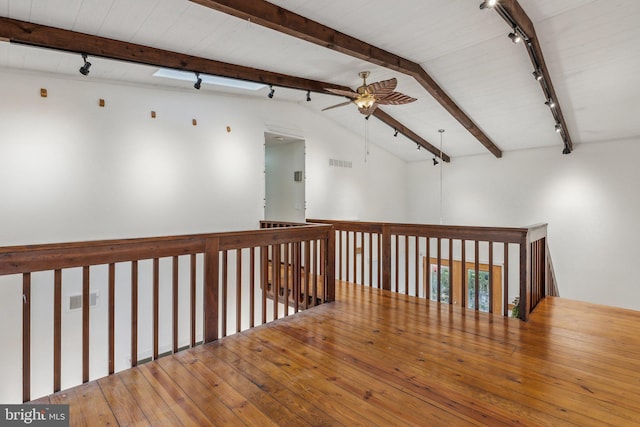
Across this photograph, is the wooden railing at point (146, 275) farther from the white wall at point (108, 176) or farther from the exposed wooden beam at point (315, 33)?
the exposed wooden beam at point (315, 33)

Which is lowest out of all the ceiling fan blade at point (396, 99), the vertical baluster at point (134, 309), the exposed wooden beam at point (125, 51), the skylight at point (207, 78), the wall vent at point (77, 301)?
the wall vent at point (77, 301)

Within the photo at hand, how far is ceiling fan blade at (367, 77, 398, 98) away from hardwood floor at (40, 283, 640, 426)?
287 centimetres

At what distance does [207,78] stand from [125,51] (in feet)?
4.59

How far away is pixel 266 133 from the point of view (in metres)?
6.28

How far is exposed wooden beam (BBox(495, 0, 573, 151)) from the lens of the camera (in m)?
3.17

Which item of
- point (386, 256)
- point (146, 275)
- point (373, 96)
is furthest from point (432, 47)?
point (146, 275)

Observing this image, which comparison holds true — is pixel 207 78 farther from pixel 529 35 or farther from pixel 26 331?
pixel 529 35

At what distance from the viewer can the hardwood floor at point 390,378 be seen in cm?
183

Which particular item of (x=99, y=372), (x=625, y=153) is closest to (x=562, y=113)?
(x=625, y=153)

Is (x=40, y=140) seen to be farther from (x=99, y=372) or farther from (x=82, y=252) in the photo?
(x=99, y=372)

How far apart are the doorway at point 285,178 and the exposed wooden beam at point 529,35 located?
4230 millimetres

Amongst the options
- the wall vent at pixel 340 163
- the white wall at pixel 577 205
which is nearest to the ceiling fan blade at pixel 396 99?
the wall vent at pixel 340 163

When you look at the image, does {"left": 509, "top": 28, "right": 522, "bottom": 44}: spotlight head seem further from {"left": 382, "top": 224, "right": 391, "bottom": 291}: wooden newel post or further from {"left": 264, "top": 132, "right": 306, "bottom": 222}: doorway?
{"left": 264, "top": 132, "right": 306, "bottom": 222}: doorway

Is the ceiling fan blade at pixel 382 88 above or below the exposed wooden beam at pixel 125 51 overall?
below
